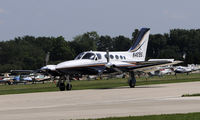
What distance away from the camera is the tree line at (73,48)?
131 metres

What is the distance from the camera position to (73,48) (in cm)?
15000

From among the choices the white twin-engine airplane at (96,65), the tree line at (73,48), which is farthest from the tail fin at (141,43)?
the tree line at (73,48)

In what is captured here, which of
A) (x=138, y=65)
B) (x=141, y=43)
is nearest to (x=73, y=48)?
(x=141, y=43)

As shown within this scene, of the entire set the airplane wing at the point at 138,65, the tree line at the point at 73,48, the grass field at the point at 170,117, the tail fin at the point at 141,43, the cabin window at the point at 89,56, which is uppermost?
the tree line at the point at 73,48

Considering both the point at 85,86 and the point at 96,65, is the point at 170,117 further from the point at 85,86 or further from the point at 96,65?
the point at 85,86

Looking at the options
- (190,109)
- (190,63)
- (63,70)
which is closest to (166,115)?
(190,109)

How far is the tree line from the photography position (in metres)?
131

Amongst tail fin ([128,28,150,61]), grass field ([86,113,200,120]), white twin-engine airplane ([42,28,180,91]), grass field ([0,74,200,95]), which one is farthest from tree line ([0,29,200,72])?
grass field ([86,113,200,120])

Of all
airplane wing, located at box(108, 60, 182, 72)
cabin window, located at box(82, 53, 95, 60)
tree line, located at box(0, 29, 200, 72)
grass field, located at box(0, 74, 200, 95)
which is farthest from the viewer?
tree line, located at box(0, 29, 200, 72)

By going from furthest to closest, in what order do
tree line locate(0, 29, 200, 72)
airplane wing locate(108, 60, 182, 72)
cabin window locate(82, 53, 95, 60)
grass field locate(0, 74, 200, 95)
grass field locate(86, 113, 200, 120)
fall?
1. tree line locate(0, 29, 200, 72)
2. grass field locate(0, 74, 200, 95)
3. airplane wing locate(108, 60, 182, 72)
4. cabin window locate(82, 53, 95, 60)
5. grass field locate(86, 113, 200, 120)

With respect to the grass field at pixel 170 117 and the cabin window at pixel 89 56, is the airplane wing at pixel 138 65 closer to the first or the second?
the cabin window at pixel 89 56

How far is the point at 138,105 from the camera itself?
840 inches

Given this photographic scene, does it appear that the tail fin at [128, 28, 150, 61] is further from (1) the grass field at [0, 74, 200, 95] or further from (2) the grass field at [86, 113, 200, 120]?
(2) the grass field at [86, 113, 200, 120]

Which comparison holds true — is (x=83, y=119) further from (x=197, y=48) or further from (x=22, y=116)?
(x=197, y=48)
